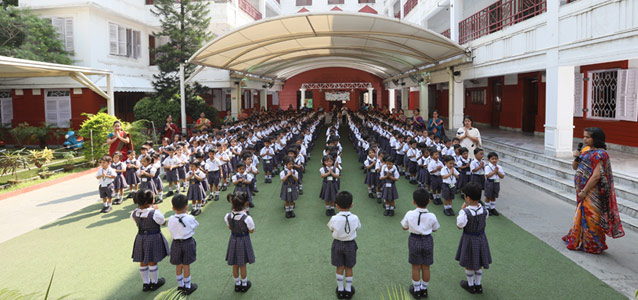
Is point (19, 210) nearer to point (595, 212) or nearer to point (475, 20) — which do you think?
point (595, 212)

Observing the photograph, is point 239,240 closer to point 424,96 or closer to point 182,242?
point 182,242

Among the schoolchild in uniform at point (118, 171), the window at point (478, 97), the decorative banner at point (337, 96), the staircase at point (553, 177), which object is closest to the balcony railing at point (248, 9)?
the decorative banner at point (337, 96)

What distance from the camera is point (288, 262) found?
5.84m

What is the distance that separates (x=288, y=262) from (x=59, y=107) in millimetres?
17102

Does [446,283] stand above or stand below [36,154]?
below

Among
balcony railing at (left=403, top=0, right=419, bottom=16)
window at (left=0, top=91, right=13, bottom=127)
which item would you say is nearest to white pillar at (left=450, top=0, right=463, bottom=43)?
balcony railing at (left=403, top=0, right=419, bottom=16)

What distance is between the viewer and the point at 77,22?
58.8 feet

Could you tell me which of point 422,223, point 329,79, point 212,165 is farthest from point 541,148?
point 329,79

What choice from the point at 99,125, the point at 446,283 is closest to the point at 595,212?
the point at 446,283

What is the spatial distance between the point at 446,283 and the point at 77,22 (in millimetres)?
19149

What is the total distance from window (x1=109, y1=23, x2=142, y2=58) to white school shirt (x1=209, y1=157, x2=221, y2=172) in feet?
43.4

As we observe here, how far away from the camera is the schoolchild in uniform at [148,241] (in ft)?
16.5

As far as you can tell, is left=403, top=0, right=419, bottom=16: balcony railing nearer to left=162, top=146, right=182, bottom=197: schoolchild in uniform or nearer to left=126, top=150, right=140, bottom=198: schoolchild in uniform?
left=162, top=146, right=182, bottom=197: schoolchild in uniform

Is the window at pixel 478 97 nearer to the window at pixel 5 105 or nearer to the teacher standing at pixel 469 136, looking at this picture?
the teacher standing at pixel 469 136
